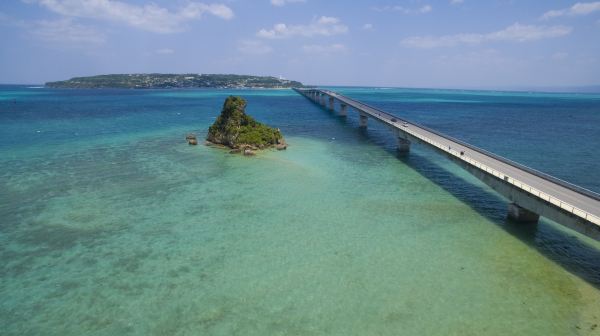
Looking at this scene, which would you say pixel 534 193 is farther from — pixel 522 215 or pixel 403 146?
pixel 403 146

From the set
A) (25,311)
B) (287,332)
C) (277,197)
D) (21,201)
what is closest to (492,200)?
(277,197)

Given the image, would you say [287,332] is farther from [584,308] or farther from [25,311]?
[584,308]

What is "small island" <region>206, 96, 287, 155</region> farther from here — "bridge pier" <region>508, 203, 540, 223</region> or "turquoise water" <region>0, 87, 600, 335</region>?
"bridge pier" <region>508, 203, 540, 223</region>

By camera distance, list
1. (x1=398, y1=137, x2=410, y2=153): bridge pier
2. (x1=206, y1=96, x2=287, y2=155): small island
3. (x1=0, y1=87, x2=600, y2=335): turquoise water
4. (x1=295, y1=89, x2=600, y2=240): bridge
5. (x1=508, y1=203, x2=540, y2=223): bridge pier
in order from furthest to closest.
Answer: (x1=398, y1=137, x2=410, y2=153): bridge pier, (x1=206, y1=96, x2=287, y2=155): small island, (x1=508, y1=203, x2=540, y2=223): bridge pier, (x1=295, y1=89, x2=600, y2=240): bridge, (x1=0, y1=87, x2=600, y2=335): turquoise water

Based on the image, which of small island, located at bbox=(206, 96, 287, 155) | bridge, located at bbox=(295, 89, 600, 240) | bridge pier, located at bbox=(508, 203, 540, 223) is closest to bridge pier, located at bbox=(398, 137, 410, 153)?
bridge, located at bbox=(295, 89, 600, 240)

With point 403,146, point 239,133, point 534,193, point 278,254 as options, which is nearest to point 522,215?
point 534,193
